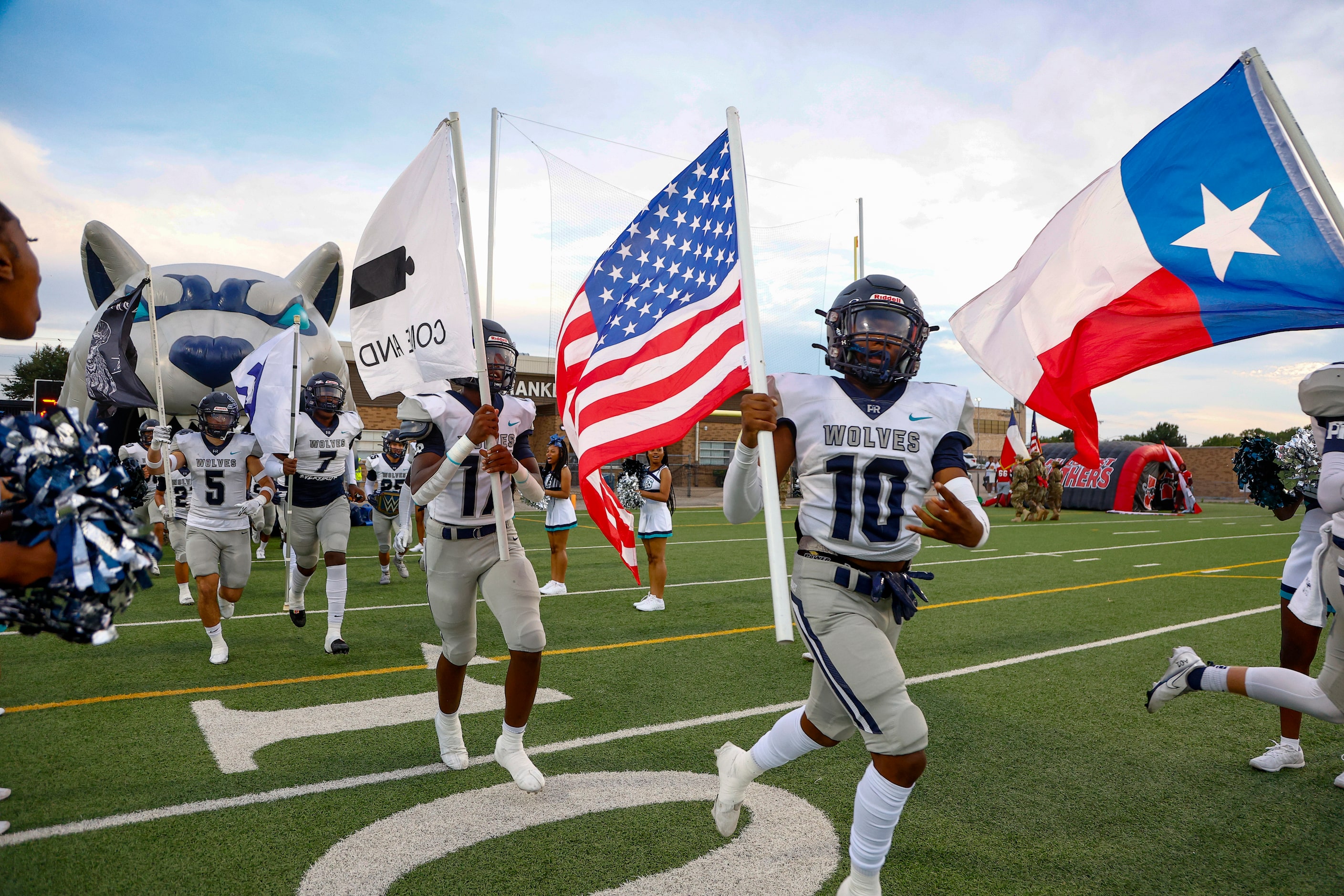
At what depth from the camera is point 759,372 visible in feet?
11.4

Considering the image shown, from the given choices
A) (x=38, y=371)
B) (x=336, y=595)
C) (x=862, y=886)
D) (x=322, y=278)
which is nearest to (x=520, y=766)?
(x=862, y=886)

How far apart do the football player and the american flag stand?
275 centimetres

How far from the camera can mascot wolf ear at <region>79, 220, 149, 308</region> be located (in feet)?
44.0

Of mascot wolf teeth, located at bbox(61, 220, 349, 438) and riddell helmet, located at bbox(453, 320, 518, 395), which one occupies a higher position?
mascot wolf teeth, located at bbox(61, 220, 349, 438)

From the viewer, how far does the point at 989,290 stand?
16.2ft

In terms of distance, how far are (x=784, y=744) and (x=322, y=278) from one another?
14502mm

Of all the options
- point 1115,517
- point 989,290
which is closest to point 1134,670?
point 989,290

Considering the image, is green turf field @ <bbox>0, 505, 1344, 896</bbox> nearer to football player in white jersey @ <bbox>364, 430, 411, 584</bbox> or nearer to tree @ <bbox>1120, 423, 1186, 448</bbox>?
football player in white jersey @ <bbox>364, 430, 411, 584</bbox>

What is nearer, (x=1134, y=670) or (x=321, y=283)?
(x=1134, y=670)

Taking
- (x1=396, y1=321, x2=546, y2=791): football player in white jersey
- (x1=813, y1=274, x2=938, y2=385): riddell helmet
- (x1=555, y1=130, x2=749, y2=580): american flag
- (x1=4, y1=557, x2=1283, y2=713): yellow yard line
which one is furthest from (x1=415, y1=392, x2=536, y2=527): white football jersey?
(x1=4, y1=557, x2=1283, y2=713): yellow yard line

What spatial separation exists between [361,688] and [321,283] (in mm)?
11351

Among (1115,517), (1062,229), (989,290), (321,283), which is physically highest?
(321,283)

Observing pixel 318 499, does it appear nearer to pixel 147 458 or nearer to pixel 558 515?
pixel 558 515

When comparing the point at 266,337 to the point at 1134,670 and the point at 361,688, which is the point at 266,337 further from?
the point at 1134,670
